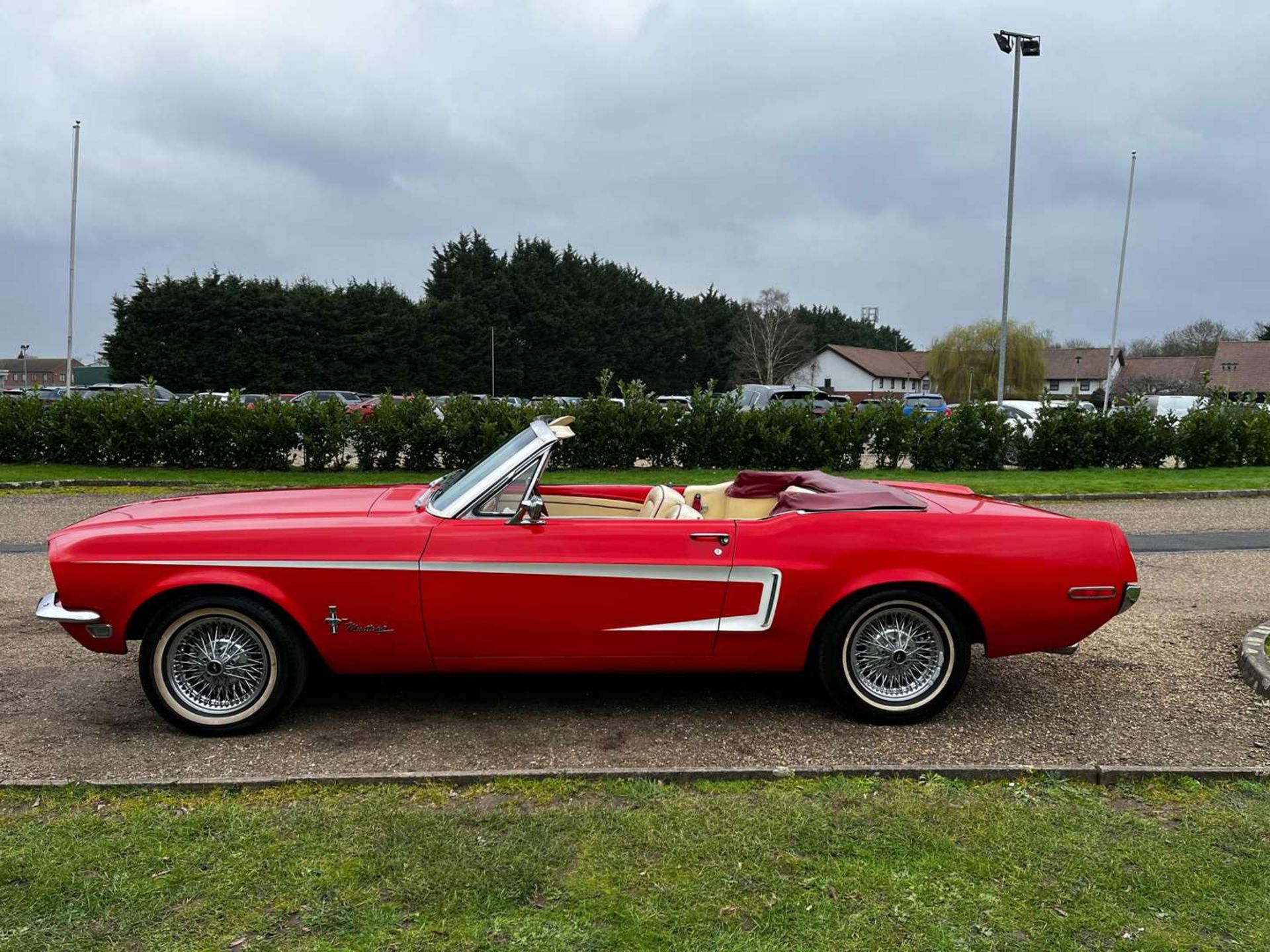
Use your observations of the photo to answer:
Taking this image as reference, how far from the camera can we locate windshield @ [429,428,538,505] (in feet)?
14.8

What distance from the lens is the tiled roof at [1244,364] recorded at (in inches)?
2753

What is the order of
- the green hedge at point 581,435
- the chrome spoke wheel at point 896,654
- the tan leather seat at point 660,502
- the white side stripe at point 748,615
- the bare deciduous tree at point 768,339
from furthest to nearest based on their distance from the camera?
the bare deciduous tree at point 768,339, the green hedge at point 581,435, the tan leather seat at point 660,502, the chrome spoke wheel at point 896,654, the white side stripe at point 748,615

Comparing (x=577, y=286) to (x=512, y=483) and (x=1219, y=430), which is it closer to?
(x=1219, y=430)

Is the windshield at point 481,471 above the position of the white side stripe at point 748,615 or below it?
above

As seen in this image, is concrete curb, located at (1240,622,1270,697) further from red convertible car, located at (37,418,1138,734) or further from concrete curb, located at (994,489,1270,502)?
concrete curb, located at (994,489,1270,502)

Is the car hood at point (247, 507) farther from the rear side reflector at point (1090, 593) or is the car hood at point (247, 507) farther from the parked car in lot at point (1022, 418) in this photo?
the parked car in lot at point (1022, 418)

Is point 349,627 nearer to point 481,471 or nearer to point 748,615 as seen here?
point 481,471

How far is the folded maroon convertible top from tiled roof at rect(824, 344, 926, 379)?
88.2 meters

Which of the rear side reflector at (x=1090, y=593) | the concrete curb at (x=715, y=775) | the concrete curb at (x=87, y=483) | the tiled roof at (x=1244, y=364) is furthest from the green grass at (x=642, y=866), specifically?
the tiled roof at (x=1244, y=364)

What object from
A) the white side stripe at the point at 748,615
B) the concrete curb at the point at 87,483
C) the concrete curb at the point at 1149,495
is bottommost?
the concrete curb at the point at 87,483

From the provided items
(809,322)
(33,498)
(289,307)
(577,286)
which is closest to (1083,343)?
(809,322)

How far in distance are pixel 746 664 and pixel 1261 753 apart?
2.30 m

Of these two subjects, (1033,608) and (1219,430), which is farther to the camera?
(1219,430)

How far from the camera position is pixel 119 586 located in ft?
13.7
